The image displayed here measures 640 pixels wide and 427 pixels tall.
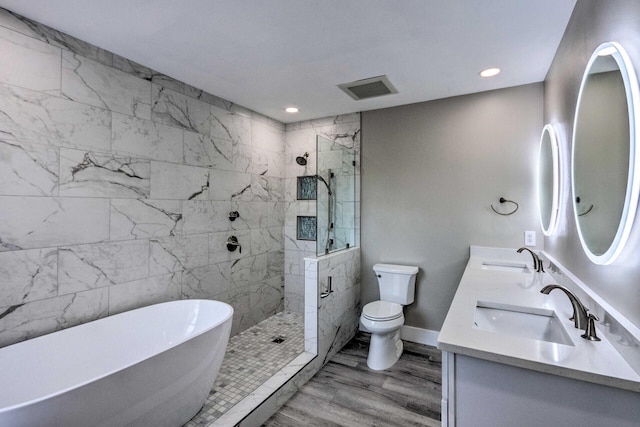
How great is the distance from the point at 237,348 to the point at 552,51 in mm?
3575

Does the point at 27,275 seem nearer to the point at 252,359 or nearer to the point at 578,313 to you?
the point at 252,359

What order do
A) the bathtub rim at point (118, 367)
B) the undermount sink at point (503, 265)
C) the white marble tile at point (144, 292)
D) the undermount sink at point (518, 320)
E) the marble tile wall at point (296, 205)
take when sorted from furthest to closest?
the marble tile wall at point (296, 205) < the undermount sink at point (503, 265) < the white marble tile at point (144, 292) < the undermount sink at point (518, 320) < the bathtub rim at point (118, 367)

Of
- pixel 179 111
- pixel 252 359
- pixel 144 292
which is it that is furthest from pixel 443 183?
pixel 144 292

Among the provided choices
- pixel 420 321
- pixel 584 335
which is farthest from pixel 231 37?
pixel 420 321

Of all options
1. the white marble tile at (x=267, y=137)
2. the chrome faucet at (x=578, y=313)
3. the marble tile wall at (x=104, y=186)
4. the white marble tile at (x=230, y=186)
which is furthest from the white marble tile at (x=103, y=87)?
the chrome faucet at (x=578, y=313)

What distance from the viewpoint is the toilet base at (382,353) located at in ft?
9.07

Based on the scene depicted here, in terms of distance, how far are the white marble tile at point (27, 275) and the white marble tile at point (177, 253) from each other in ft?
2.07

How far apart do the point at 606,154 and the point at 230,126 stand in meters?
2.98

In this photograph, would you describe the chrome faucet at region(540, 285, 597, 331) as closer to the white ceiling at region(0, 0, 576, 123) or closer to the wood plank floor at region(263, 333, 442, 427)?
the wood plank floor at region(263, 333, 442, 427)

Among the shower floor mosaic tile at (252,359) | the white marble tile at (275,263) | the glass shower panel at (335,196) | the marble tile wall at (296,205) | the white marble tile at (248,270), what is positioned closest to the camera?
the shower floor mosaic tile at (252,359)

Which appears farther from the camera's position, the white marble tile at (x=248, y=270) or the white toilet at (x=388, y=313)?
the white marble tile at (x=248, y=270)

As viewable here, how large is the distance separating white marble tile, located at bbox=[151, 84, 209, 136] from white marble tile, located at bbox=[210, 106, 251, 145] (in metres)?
0.08

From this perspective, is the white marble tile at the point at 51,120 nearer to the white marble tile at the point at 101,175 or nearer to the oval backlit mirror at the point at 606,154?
the white marble tile at the point at 101,175

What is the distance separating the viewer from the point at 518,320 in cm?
158
